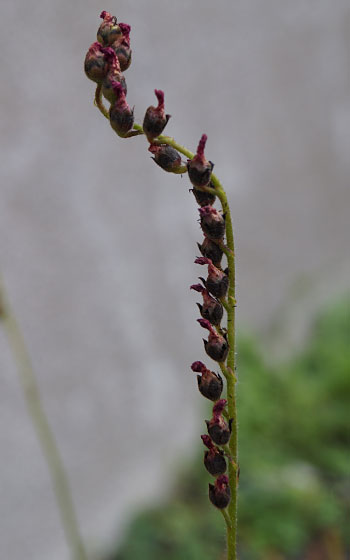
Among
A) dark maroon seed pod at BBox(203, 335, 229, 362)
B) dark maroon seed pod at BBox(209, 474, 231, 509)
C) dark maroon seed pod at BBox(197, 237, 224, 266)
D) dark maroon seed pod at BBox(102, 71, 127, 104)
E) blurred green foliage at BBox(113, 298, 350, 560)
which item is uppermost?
dark maroon seed pod at BBox(102, 71, 127, 104)

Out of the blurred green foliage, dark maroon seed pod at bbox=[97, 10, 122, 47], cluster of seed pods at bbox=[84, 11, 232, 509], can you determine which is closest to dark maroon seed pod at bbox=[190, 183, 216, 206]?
cluster of seed pods at bbox=[84, 11, 232, 509]

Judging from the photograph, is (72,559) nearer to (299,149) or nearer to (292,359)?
(292,359)

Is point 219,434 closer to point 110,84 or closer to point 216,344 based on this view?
point 216,344

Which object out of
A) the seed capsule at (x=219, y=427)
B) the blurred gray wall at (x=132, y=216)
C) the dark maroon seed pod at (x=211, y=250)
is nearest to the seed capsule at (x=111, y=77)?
the dark maroon seed pod at (x=211, y=250)

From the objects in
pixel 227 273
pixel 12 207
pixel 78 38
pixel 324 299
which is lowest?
pixel 324 299

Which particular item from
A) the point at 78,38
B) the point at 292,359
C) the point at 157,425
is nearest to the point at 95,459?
the point at 157,425

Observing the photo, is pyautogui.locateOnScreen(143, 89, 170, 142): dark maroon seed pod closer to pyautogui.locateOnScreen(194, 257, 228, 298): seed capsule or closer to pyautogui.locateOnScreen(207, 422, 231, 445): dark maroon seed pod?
pyautogui.locateOnScreen(194, 257, 228, 298): seed capsule

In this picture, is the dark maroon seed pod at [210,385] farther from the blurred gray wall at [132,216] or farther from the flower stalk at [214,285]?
the blurred gray wall at [132,216]
